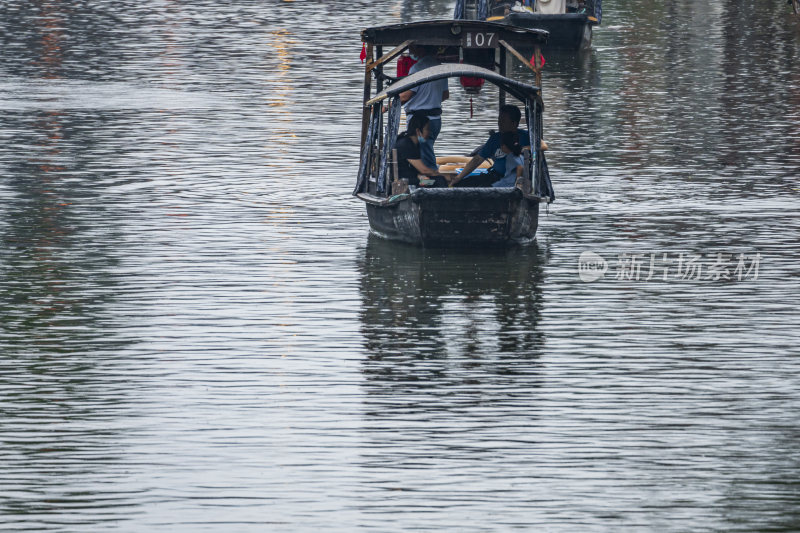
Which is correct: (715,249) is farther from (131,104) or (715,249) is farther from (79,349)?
(131,104)

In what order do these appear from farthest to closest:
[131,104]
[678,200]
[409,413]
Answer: [131,104] < [678,200] < [409,413]

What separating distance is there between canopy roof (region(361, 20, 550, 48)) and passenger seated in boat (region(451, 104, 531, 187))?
1.06m

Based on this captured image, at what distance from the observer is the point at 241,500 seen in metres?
10.3

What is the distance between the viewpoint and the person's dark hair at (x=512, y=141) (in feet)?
61.4

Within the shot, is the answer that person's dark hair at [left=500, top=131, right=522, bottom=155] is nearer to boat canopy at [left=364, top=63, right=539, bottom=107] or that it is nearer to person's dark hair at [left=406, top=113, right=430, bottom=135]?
boat canopy at [left=364, top=63, right=539, bottom=107]

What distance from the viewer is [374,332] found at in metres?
15.0

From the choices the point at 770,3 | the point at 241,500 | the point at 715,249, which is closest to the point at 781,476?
the point at 241,500

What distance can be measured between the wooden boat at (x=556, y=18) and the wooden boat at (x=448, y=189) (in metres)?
20.9

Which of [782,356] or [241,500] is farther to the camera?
[782,356]

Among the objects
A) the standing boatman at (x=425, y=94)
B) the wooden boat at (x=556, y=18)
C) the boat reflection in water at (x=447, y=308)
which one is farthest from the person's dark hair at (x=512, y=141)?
the wooden boat at (x=556, y=18)

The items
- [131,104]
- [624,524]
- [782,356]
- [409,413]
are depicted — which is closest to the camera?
[624,524]

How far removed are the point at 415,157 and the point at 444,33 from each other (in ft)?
5.49

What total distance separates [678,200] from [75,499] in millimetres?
13224

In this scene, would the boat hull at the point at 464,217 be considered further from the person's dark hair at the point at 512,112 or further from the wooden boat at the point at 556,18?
the wooden boat at the point at 556,18
